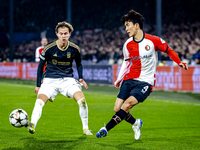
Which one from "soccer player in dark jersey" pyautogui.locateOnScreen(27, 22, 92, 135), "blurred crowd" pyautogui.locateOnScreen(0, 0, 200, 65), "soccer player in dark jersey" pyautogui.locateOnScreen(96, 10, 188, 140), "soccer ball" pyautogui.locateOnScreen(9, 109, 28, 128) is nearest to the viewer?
"soccer ball" pyautogui.locateOnScreen(9, 109, 28, 128)

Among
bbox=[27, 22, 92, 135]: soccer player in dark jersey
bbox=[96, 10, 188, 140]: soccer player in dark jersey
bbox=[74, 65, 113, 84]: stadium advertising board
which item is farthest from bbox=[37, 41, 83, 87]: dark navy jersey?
bbox=[74, 65, 113, 84]: stadium advertising board

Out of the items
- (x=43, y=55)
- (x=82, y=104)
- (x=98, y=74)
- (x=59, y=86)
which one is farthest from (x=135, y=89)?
(x=98, y=74)

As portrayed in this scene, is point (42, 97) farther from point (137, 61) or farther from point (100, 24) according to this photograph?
point (100, 24)

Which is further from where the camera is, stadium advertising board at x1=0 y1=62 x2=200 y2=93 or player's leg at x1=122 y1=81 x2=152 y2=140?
stadium advertising board at x1=0 y1=62 x2=200 y2=93

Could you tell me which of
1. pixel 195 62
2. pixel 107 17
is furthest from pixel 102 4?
pixel 195 62

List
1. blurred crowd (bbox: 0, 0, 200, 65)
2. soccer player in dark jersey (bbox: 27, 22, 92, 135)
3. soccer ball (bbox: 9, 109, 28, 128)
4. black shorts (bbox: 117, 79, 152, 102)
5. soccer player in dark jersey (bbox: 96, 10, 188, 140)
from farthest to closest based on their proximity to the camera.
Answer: blurred crowd (bbox: 0, 0, 200, 65) → soccer player in dark jersey (bbox: 27, 22, 92, 135) → soccer player in dark jersey (bbox: 96, 10, 188, 140) → black shorts (bbox: 117, 79, 152, 102) → soccer ball (bbox: 9, 109, 28, 128)

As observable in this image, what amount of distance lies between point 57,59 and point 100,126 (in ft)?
6.77

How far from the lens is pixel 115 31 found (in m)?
29.8

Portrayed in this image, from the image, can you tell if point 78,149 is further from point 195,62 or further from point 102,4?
point 102,4

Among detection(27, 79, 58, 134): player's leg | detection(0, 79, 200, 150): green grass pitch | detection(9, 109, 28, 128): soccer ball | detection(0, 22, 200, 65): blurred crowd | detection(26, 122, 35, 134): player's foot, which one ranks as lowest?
detection(0, 79, 200, 150): green grass pitch

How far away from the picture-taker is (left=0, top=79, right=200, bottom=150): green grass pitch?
546 centimetres

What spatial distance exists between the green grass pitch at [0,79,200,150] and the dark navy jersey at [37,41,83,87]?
1087 millimetres

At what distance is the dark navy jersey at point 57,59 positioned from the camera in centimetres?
602

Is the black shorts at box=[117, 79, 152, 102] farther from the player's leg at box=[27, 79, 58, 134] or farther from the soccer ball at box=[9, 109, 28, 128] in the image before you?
the soccer ball at box=[9, 109, 28, 128]
